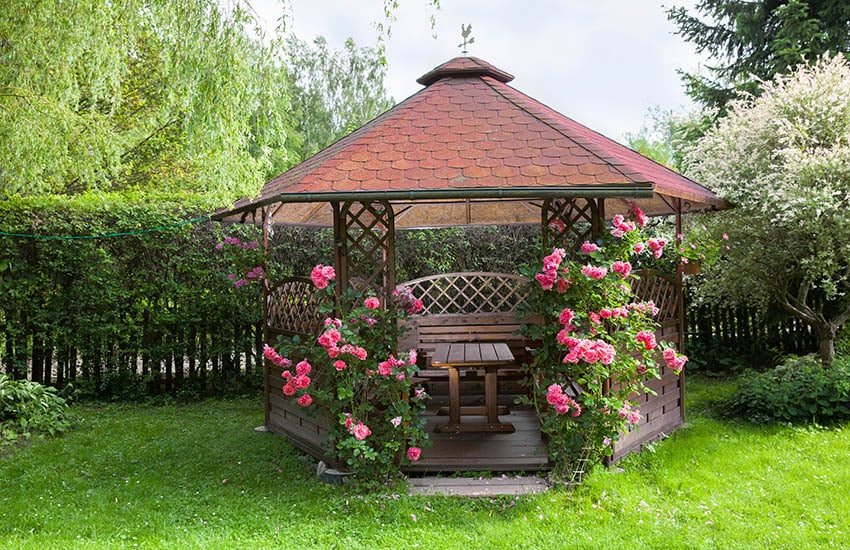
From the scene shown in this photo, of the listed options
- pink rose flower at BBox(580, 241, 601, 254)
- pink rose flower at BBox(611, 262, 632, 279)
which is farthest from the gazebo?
pink rose flower at BBox(611, 262, 632, 279)

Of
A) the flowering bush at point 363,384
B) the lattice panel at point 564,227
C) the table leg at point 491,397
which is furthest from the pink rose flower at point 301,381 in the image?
the lattice panel at point 564,227

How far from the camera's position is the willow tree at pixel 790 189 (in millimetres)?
6590

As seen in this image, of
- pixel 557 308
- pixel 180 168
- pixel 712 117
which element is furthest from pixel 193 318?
pixel 712 117

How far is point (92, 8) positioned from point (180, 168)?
917 centimetres

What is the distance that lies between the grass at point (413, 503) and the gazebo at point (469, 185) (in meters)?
0.51

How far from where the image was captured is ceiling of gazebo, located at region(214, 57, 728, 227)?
4.61 metres

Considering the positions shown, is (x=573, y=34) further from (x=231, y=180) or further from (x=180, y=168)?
(x=231, y=180)

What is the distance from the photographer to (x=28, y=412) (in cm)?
665

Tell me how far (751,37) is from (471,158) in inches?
343

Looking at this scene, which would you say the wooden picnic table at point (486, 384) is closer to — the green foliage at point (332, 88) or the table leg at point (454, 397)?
the table leg at point (454, 397)

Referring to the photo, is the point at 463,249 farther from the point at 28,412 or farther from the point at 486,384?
the point at 28,412

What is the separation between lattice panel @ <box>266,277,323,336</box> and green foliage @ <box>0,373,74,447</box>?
98.3 inches

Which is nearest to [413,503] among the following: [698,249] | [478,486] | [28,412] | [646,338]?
[478,486]

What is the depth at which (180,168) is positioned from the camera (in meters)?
13.9
